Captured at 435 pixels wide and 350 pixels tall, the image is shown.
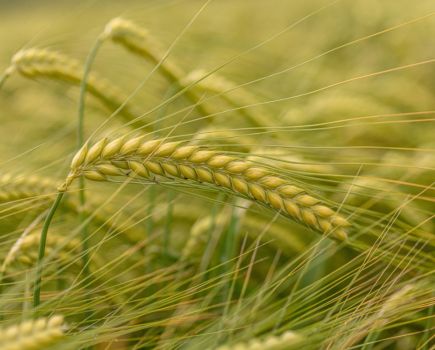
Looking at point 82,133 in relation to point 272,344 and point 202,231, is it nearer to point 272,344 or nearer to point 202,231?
point 202,231

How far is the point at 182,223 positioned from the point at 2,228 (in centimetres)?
40

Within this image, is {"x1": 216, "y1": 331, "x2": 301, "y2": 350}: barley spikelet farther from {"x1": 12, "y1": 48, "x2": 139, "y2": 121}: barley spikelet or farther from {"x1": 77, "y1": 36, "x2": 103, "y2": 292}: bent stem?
{"x1": 12, "y1": 48, "x2": 139, "y2": 121}: barley spikelet

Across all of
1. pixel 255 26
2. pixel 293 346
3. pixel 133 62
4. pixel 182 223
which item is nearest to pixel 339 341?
pixel 293 346

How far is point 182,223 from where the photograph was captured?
1.69 meters

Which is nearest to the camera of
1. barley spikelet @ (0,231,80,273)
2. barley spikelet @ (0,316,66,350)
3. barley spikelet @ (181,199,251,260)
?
barley spikelet @ (0,316,66,350)

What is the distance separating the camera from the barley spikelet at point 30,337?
76 centimetres

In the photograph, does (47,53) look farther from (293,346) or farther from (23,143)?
(293,346)

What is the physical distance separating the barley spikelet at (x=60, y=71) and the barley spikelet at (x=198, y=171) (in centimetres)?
53

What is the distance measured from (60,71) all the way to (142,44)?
18 cm

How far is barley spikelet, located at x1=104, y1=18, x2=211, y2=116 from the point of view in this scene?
1523mm

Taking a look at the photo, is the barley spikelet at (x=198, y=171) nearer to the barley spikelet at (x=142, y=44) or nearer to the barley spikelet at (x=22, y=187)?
the barley spikelet at (x=22, y=187)

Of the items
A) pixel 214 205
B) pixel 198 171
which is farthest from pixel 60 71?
pixel 198 171

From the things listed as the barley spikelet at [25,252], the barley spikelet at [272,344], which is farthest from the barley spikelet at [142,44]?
the barley spikelet at [272,344]

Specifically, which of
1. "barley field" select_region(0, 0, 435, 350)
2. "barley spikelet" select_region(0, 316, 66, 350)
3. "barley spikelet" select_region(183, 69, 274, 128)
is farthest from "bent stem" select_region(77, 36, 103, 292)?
"barley spikelet" select_region(0, 316, 66, 350)
